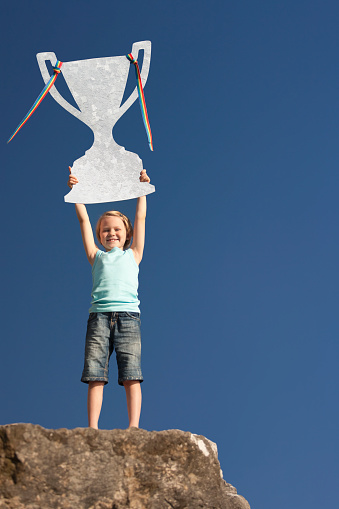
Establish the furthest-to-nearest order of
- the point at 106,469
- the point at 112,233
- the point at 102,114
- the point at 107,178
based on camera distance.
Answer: the point at 102,114
the point at 107,178
the point at 112,233
the point at 106,469

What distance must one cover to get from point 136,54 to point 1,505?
114 inches

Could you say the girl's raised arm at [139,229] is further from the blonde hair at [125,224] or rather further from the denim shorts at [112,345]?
the denim shorts at [112,345]

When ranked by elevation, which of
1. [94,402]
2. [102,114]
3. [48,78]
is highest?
[48,78]

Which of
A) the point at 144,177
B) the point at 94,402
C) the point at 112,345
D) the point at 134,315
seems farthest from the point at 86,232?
the point at 94,402

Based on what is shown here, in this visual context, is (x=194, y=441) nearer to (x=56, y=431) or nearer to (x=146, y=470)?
(x=146, y=470)

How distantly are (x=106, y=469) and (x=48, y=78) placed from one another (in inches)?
103

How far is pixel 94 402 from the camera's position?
10.9ft

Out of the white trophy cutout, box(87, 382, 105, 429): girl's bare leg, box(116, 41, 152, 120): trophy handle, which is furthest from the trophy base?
box(87, 382, 105, 429): girl's bare leg

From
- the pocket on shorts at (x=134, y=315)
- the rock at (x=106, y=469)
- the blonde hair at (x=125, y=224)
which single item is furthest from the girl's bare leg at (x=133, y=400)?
the blonde hair at (x=125, y=224)

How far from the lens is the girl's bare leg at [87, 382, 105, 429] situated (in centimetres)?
331

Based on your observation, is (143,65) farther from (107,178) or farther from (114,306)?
(114,306)

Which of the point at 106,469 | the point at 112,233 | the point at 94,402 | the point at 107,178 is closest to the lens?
the point at 106,469

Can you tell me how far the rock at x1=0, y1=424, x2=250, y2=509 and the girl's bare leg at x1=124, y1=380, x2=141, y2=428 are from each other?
1.81ft

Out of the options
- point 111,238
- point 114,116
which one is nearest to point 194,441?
point 111,238
